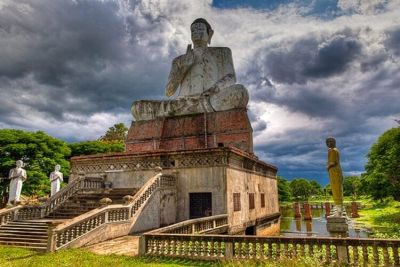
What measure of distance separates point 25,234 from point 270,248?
9750mm

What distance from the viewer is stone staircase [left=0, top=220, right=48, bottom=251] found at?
11349 mm

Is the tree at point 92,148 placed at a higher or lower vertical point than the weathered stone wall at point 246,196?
higher

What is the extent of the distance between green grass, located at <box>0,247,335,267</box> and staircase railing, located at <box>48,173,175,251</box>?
0.67 m

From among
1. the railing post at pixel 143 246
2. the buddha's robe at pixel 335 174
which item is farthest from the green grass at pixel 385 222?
the railing post at pixel 143 246

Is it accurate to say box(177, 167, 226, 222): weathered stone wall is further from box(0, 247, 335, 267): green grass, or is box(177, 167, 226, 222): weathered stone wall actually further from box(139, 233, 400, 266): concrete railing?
box(0, 247, 335, 267): green grass

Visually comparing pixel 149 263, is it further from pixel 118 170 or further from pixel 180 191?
pixel 118 170

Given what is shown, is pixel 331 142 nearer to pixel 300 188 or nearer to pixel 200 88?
pixel 200 88

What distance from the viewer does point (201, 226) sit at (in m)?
12.8

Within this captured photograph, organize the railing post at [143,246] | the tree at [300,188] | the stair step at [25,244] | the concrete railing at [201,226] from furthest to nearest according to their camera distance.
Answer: the tree at [300,188] → the stair step at [25,244] → the concrete railing at [201,226] → the railing post at [143,246]

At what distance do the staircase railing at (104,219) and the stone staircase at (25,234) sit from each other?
75cm

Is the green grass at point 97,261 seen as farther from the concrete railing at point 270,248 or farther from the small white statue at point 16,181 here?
the small white statue at point 16,181

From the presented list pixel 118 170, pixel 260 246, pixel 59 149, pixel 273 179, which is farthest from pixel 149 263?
pixel 59 149

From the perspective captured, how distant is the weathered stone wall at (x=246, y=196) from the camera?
16141 mm

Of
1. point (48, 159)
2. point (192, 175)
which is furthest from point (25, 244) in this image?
point (48, 159)
